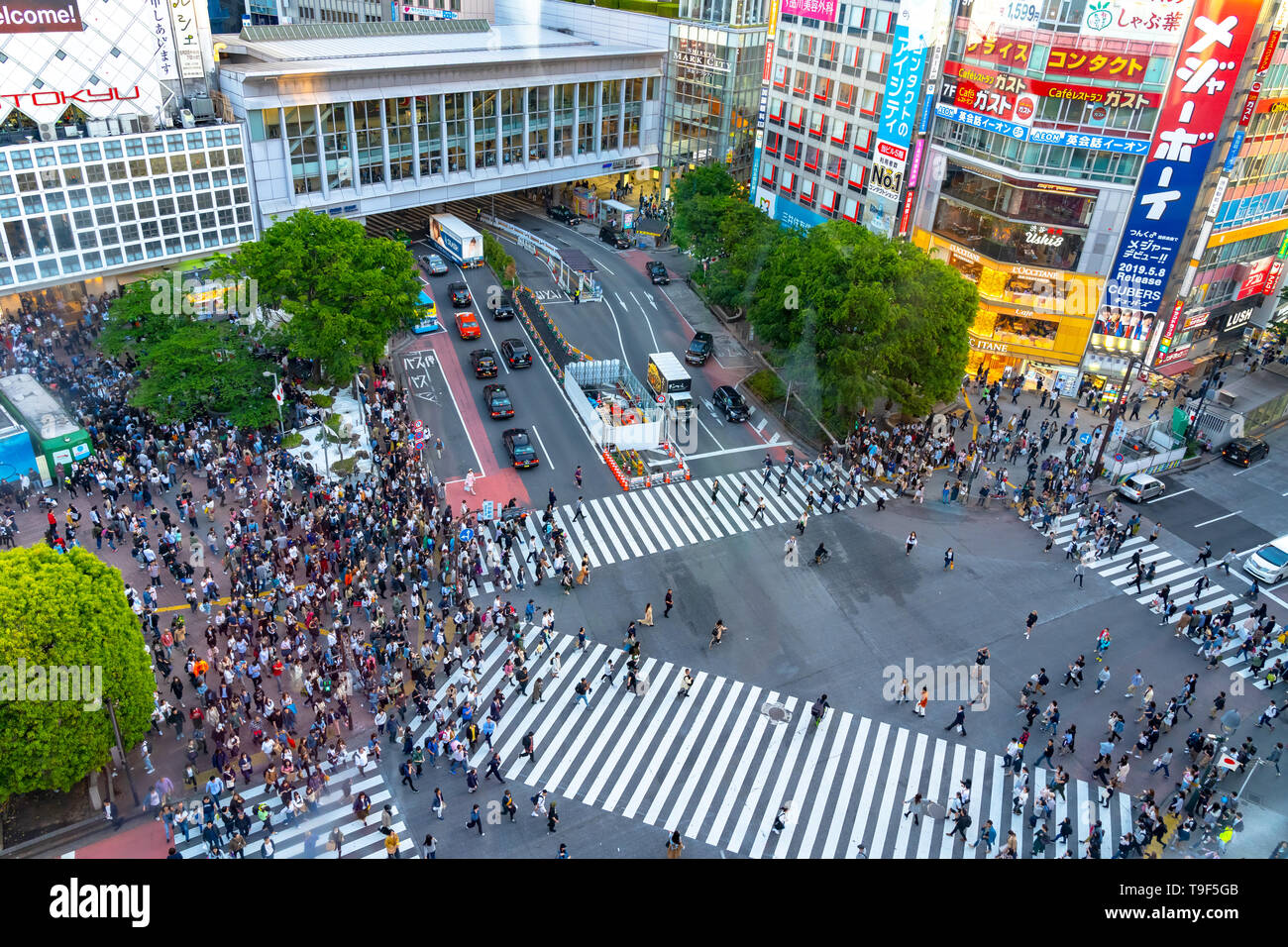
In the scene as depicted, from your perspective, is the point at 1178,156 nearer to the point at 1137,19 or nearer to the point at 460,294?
the point at 1137,19

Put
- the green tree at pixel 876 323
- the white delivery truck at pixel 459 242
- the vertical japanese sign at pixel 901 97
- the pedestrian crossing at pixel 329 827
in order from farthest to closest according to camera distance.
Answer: the white delivery truck at pixel 459 242 → the vertical japanese sign at pixel 901 97 → the green tree at pixel 876 323 → the pedestrian crossing at pixel 329 827

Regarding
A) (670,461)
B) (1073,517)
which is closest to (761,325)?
(670,461)

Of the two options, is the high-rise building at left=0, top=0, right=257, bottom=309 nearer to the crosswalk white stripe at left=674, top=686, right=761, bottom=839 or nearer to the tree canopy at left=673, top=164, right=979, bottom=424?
the tree canopy at left=673, top=164, right=979, bottom=424

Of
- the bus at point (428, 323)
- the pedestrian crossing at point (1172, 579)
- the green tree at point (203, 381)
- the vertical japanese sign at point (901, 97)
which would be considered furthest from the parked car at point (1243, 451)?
the green tree at point (203, 381)

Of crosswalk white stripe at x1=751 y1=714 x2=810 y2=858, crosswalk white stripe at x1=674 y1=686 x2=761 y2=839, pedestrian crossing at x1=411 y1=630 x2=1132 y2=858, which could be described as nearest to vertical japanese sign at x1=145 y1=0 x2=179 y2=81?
pedestrian crossing at x1=411 y1=630 x2=1132 y2=858

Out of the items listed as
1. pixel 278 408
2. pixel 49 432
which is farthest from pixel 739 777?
pixel 49 432

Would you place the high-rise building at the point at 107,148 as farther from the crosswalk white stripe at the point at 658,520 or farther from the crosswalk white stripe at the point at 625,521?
the crosswalk white stripe at the point at 658,520

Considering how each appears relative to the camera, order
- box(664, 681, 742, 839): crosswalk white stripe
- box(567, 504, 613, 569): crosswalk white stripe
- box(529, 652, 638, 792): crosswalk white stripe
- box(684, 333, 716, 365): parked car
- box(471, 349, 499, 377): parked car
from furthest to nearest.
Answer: box(684, 333, 716, 365): parked car, box(471, 349, 499, 377): parked car, box(567, 504, 613, 569): crosswalk white stripe, box(529, 652, 638, 792): crosswalk white stripe, box(664, 681, 742, 839): crosswalk white stripe
